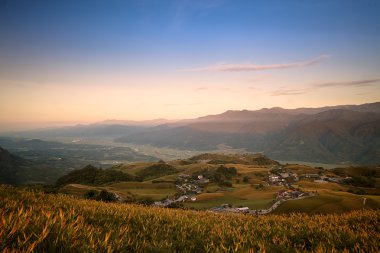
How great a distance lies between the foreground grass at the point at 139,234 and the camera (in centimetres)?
500

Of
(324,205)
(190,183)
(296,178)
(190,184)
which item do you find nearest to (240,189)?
(190,184)

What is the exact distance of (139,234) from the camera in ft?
29.0

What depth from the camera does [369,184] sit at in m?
126

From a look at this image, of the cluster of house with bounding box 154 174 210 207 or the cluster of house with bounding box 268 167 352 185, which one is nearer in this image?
the cluster of house with bounding box 154 174 210 207

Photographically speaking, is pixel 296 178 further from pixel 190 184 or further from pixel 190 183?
pixel 190 184

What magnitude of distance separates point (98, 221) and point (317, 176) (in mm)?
159093

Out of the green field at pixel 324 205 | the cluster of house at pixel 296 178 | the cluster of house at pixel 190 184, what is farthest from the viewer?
the cluster of house at pixel 296 178

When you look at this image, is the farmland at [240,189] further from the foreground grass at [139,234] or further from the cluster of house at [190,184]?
the foreground grass at [139,234]

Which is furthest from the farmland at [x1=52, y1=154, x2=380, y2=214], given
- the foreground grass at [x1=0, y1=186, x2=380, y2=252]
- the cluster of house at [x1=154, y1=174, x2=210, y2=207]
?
the foreground grass at [x1=0, y1=186, x2=380, y2=252]

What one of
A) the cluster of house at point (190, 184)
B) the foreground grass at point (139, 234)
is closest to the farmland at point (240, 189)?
the cluster of house at point (190, 184)

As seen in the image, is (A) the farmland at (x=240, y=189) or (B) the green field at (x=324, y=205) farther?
(A) the farmland at (x=240, y=189)

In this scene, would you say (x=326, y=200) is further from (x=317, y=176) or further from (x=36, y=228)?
(x=317, y=176)

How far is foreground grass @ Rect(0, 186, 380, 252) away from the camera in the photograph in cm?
500

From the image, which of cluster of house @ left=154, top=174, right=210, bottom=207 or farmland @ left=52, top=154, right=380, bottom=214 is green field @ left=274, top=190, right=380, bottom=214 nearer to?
farmland @ left=52, top=154, right=380, bottom=214
